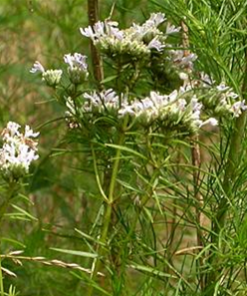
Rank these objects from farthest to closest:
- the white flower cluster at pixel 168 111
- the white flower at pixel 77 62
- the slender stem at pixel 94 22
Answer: the slender stem at pixel 94 22 < the white flower at pixel 77 62 < the white flower cluster at pixel 168 111

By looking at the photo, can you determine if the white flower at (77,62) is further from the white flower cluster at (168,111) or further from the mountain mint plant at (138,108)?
the white flower cluster at (168,111)

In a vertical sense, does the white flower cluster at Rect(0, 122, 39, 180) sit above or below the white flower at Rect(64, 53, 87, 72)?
below

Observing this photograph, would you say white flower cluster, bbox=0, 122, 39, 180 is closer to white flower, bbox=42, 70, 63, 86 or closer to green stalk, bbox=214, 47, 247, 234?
white flower, bbox=42, 70, 63, 86

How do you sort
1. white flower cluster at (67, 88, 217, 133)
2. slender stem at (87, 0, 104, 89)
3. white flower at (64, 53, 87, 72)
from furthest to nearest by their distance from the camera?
1. slender stem at (87, 0, 104, 89)
2. white flower at (64, 53, 87, 72)
3. white flower cluster at (67, 88, 217, 133)

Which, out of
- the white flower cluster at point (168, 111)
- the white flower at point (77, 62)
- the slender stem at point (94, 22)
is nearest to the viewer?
the white flower cluster at point (168, 111)

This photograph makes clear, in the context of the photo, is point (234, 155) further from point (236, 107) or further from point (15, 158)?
point (15, 158)

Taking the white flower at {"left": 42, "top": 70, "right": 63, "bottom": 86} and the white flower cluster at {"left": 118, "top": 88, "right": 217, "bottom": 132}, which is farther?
the white flower at {"left": 42, "top": 70, "right": 63, "bottom": 86}

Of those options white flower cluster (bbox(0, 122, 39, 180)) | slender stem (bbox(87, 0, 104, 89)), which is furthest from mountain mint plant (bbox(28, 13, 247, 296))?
slender stem (bbox(87, 0, 104, 89))

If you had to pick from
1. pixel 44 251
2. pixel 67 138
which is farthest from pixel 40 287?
pixel 67 138

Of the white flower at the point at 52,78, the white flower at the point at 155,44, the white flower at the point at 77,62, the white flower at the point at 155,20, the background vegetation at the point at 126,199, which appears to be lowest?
the background vegetation at the point at 126,199

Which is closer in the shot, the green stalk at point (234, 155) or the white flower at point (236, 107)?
the white flower at point (236, 107)

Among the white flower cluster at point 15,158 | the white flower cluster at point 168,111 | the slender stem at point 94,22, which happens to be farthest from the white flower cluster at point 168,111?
the slender stem at point 94,22
